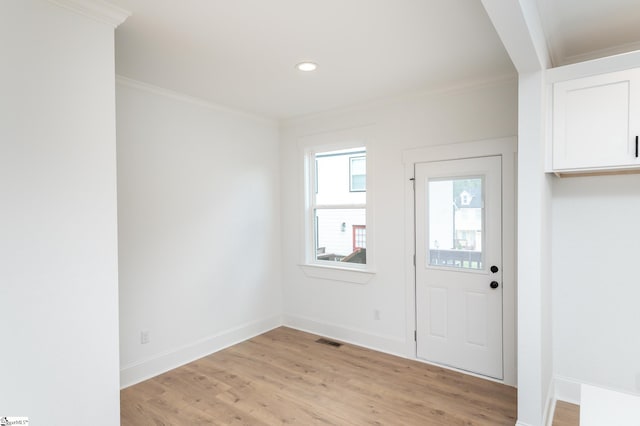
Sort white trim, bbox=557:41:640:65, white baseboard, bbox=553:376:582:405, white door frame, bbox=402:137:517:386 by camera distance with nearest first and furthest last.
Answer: white trim, bbox=557:41:640:65, white baseboard, bbox=553:376:582:405, white door frame, bbox=402:137:517:386

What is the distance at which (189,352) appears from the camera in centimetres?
354

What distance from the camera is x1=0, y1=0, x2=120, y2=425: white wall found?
1.66m

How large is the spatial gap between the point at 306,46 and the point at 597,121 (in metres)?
1.97

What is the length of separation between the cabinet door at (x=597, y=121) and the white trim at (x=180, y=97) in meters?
3.06

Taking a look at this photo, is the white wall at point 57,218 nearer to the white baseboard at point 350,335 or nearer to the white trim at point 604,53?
the white baseboard at point 350,335

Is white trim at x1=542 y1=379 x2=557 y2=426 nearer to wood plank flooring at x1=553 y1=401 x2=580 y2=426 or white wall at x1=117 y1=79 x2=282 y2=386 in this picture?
wood plank flooring at x1=553 y1=401 x2=580 y2=426

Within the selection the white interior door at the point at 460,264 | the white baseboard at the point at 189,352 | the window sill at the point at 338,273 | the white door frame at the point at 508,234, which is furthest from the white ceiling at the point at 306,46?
the white baseboard at the point at 189,352

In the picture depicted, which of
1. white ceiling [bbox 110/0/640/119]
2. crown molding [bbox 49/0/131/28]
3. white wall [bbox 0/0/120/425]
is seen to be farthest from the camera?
white ceiling [bbox 110/0/640/119]

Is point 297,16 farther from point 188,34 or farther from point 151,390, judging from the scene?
point 151,390

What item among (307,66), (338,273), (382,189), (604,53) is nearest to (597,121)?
(604,53)

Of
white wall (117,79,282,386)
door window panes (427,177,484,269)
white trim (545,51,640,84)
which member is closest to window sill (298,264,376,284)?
white wall (117,79,282,386)

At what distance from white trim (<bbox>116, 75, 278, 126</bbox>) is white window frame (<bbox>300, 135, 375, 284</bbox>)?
79 cm

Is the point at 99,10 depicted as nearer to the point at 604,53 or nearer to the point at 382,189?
the point at 382,189

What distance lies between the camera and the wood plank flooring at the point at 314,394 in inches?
→ 101
